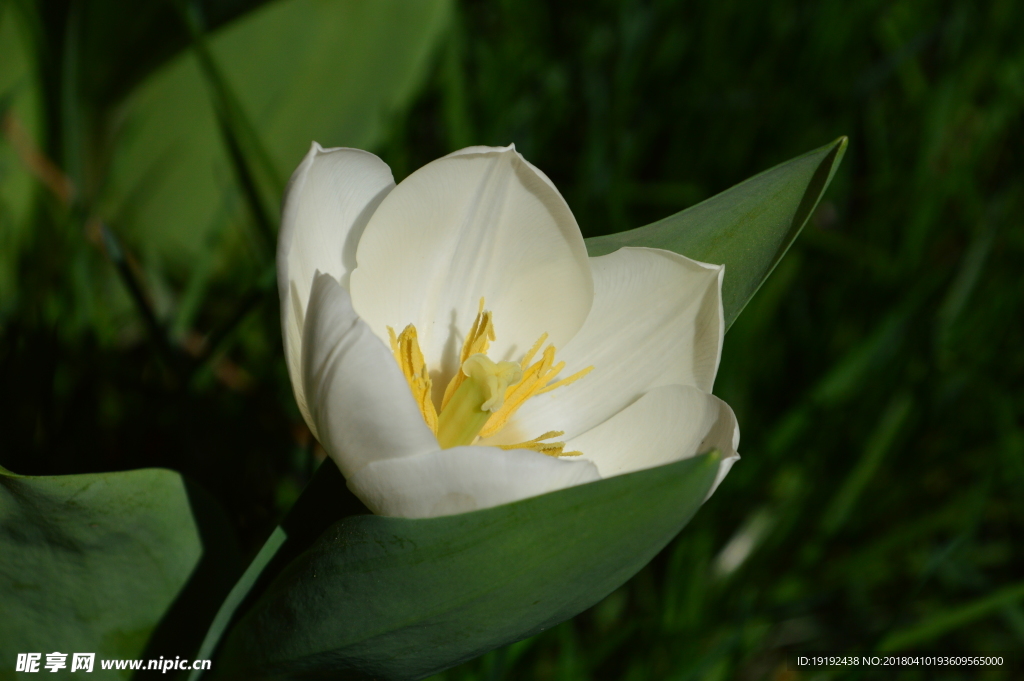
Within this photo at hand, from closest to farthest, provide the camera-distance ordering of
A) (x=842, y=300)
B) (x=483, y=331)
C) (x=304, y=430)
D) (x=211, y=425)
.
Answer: (x=483, y=331), (x=211, y=425), (x=304, y=430), (x=842, y=300)

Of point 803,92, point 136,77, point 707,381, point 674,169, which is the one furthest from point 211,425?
point 803,92

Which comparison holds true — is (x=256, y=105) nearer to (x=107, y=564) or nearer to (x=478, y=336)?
(x=478, y=336)

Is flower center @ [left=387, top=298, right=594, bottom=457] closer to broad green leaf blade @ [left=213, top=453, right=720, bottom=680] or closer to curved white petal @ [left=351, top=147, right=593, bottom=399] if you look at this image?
curved white petal @ [left=351, top=147, right=593, bottom=399]

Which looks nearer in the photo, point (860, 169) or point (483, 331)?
point (483, 331)

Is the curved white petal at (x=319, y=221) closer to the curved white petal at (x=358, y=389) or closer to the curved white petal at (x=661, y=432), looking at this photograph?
the curved white petal at (x=358, y=389)

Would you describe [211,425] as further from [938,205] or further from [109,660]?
[938,205]

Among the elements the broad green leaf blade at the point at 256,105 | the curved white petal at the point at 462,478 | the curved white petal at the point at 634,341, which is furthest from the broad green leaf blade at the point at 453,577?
the broad green leaf blade at the point at 256,105

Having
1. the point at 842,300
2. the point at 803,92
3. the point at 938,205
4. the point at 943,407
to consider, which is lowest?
the point at 943,407
